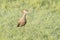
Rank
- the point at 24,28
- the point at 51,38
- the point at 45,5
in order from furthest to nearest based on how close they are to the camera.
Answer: the point at 45,5, the point at 24,28, the point at 51,38

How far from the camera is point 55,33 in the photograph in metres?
6.82

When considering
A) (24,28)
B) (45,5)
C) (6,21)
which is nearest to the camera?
(24,28)

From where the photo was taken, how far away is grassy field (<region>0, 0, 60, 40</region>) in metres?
6.73

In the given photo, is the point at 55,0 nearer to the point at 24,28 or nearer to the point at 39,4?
the point at 39,4

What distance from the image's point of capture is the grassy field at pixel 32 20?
6727 mm

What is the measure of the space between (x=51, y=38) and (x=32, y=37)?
394mm

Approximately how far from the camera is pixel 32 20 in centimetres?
745

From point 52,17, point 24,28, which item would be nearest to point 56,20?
point 52,17

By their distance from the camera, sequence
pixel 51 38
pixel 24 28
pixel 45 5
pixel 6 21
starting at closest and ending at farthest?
pixel 51 38, pixel 24 28, pixel 6 21, pixel 45 5

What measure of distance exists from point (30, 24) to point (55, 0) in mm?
1608

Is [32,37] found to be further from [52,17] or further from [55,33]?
[52,17]

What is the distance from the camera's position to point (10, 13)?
7.91 m

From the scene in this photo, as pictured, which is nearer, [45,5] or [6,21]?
[6,21]

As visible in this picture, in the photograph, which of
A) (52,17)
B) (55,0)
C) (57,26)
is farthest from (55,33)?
(55,0)
